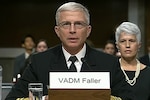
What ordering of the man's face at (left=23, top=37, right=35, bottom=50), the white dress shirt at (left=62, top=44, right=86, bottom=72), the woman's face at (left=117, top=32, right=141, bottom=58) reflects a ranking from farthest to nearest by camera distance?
the man's face at (left=23, top=37, right=35, bottom=50), the woman's face at (left=117, top=32, right=141, bottom=58), the white dress shirt at (left=62, top=44, right=86, bottom=72)

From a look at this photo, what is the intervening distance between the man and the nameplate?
1.33 feet

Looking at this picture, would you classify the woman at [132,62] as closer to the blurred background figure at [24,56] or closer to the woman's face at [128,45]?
the woman's face at [128,45]

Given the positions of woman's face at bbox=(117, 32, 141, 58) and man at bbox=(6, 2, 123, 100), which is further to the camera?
woman's face at bbox=(117, 32, 141, 58)

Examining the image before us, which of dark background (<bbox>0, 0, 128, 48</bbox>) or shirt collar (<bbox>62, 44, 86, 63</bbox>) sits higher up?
dark background (<bbox>0, 0, 128, 48</bbox>)

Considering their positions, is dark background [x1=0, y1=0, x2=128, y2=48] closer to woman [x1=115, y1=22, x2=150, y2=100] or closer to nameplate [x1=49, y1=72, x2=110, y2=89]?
woman [x1=115, y1=22, x2=150, y2=100]

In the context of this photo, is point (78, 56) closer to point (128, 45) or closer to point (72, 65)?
point (72, 65)

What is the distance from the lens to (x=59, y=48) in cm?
250

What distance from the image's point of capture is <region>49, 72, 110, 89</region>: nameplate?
1891 mm

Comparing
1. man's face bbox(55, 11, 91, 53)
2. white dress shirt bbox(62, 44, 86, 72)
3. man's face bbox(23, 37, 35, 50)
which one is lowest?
man's face bbox(23, 37, 35, 50)

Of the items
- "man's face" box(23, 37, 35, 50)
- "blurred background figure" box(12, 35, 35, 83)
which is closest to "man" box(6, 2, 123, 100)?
"blurred background figure" box(12, 35, 35, 83)

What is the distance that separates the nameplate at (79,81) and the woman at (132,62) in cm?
110

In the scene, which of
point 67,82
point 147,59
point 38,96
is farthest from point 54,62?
point 147,59

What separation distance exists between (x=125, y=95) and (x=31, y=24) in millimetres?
7645

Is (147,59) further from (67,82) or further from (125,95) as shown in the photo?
(67,82)
